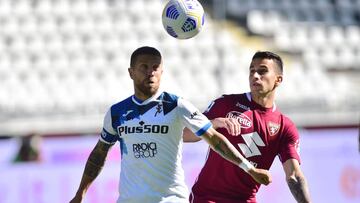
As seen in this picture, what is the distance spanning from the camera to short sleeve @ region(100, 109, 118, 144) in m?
6.28

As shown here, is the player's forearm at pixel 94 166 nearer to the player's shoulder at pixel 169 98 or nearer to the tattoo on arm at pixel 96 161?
the tattoo on arm at pixel 96 161

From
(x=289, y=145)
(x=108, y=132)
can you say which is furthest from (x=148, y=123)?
(x=289, y=145)

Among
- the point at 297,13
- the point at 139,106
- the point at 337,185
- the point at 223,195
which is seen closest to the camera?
the point at 139,106

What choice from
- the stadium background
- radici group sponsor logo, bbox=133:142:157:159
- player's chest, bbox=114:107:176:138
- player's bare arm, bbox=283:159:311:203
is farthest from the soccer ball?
the stadium background

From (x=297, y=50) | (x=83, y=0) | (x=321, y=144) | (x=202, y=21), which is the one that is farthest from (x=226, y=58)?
(x=202, y=21)

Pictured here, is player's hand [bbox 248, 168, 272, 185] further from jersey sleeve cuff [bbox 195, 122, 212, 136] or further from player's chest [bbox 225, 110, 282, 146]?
player's chest [bbox 225, 110, 282, 146]

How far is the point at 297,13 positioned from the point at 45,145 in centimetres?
992

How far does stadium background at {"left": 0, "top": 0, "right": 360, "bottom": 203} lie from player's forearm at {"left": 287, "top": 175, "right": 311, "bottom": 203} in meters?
8.47

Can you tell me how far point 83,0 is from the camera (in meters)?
20.1

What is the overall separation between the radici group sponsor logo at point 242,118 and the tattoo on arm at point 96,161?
1.04 m

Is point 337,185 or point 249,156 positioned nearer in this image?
point 249,156

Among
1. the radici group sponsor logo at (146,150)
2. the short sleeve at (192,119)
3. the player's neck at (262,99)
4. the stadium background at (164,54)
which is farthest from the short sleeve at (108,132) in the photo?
Answer: the stadium background at (164,54)

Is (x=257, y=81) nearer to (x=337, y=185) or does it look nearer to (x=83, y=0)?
A: (x=337, y=185)

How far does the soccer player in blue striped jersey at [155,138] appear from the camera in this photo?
19.7ft
